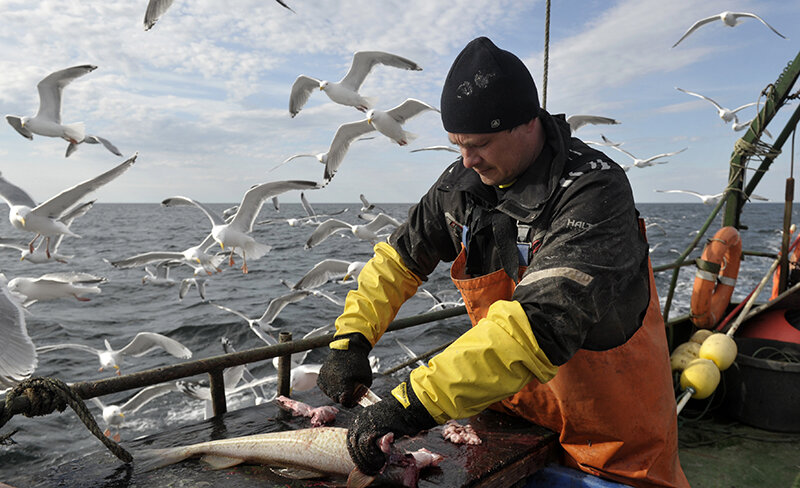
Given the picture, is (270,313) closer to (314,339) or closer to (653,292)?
(314,339)

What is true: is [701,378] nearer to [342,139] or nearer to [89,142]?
[342,139]

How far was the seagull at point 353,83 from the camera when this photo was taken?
34.6 feet

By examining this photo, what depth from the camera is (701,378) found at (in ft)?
12.7

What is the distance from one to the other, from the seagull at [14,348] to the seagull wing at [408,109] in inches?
311

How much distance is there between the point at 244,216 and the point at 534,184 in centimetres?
852

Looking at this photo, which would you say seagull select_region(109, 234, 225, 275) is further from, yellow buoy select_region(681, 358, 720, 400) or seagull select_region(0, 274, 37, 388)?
yellow buoy select_region(681, 358, 720, 400)

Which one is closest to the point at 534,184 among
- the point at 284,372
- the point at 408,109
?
the point at 284,372

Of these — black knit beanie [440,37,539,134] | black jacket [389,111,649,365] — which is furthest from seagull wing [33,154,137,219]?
black knit beanie [440,37,539,134]

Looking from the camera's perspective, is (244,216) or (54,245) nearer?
(244,216)

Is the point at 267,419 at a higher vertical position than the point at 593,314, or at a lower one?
lower

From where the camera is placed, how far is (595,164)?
1852 mm

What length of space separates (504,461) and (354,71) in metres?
10.1

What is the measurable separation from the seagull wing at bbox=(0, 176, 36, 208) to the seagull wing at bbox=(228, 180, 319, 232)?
336 centimetres

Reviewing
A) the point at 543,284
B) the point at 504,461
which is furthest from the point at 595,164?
the point at 504,461
